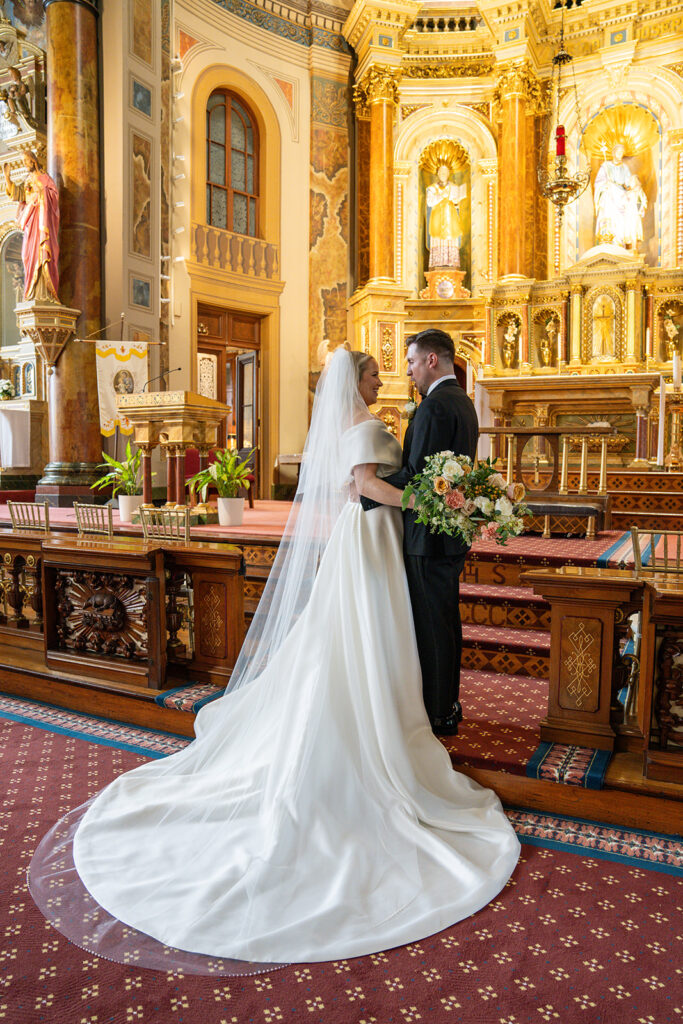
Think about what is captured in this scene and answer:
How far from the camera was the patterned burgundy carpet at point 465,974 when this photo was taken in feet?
5.82

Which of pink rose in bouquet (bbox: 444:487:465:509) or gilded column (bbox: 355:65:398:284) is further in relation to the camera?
gilded column (bbox: 355:65:398:284)

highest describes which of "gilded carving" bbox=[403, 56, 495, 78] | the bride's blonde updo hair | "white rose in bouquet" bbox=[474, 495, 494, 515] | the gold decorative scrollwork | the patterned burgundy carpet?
"gilded carving" bbox=[403, 56, 495, 78]

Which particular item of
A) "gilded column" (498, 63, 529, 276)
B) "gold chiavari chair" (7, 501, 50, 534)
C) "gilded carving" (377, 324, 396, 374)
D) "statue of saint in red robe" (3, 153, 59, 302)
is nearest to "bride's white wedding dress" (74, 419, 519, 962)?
"gold chiavari chair" (7, 501, 50, 534)

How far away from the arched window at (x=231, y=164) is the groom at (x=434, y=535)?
384 inches

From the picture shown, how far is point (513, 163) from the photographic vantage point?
38.6ft

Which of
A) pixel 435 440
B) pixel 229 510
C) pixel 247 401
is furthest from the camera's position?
pixel 247 401

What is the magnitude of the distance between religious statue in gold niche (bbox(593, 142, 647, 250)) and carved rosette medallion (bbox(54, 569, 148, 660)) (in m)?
10.4

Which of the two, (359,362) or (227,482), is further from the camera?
(227,482)

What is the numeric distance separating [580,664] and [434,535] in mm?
820

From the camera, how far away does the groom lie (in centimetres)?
281

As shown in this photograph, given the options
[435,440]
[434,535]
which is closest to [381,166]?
[435,440]

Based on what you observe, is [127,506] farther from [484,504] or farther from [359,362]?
[484,504]

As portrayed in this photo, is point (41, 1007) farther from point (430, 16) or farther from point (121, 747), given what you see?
point (430, 16)

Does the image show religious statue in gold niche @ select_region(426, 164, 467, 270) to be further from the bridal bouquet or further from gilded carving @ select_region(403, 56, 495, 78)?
the bridal bouquet
